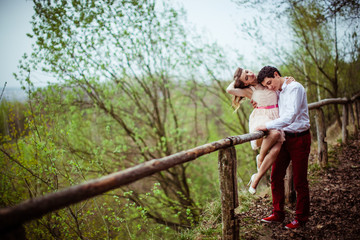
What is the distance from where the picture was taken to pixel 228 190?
7.57ft

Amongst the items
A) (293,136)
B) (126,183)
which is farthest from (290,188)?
(126,183)

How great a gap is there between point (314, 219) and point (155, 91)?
325 inches

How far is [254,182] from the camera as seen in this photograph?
2.81m

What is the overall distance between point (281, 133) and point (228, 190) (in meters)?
1.07

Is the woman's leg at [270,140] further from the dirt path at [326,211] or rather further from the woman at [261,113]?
the dirt path at [326,211]

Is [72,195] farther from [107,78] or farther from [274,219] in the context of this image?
[107,78]

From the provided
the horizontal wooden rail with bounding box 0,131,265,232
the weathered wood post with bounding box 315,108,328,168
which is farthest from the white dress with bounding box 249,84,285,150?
the weathered wood post with bounding box 315,108,328,168

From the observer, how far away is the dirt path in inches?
107

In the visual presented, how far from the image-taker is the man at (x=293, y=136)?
2539mm

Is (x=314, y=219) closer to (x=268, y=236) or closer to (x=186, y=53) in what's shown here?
(x=268, y=236)

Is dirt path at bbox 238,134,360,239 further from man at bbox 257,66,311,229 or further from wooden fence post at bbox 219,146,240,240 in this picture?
wooden fence post at bbox 219,146,240,240

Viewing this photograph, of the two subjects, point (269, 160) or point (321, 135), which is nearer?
point (269, 160)

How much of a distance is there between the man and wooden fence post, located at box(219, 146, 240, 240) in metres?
0.75

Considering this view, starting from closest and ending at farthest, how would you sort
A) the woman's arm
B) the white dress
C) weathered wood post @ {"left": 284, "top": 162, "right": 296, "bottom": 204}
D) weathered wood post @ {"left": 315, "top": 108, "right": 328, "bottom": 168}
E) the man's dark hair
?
the man's dark hair < the white dress < the woman's arm < weathered wood post @ {"left": 284, "top": 162, "right": 296, "bottom": 204} < weathered wood post @ {"left": 315, "top": 108, "right": 328, "bottom": 168}
